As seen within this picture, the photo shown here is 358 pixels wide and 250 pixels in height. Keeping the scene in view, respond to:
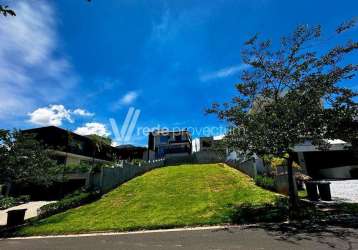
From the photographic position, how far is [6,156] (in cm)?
1377

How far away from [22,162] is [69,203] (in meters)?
3.82

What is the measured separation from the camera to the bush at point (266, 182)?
620 inches

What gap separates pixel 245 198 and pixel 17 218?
40.3ft

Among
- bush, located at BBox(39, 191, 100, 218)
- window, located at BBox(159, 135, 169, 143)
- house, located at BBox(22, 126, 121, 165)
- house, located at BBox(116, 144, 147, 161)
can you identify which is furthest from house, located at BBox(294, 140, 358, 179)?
window, located at BBox(159, 135, 169, 143)

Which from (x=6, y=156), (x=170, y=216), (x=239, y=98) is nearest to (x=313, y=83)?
(x=239, y=98)

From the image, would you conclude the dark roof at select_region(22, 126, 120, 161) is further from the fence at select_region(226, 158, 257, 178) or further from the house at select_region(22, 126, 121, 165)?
the fence at select_region(226, 158, 257, 178)

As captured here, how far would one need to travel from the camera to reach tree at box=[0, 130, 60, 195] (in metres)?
13.9

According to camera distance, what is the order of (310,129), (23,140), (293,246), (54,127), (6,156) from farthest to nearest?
(54,127)
(23,140)
(6,156)
(310,129)
(293,246)

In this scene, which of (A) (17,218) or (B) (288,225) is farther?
(A) (17,218)

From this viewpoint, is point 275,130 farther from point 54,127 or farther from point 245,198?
point 54,127

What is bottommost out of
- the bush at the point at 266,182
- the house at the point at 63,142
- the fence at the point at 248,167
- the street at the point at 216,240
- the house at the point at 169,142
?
the street at the point at 216,240

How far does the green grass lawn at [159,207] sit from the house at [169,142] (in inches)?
1443

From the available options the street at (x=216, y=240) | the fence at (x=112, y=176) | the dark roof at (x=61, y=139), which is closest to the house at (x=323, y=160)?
the fence at (x=112, y=176)

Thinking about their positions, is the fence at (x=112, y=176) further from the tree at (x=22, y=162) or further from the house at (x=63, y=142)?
the house at (x=63, y=142)
